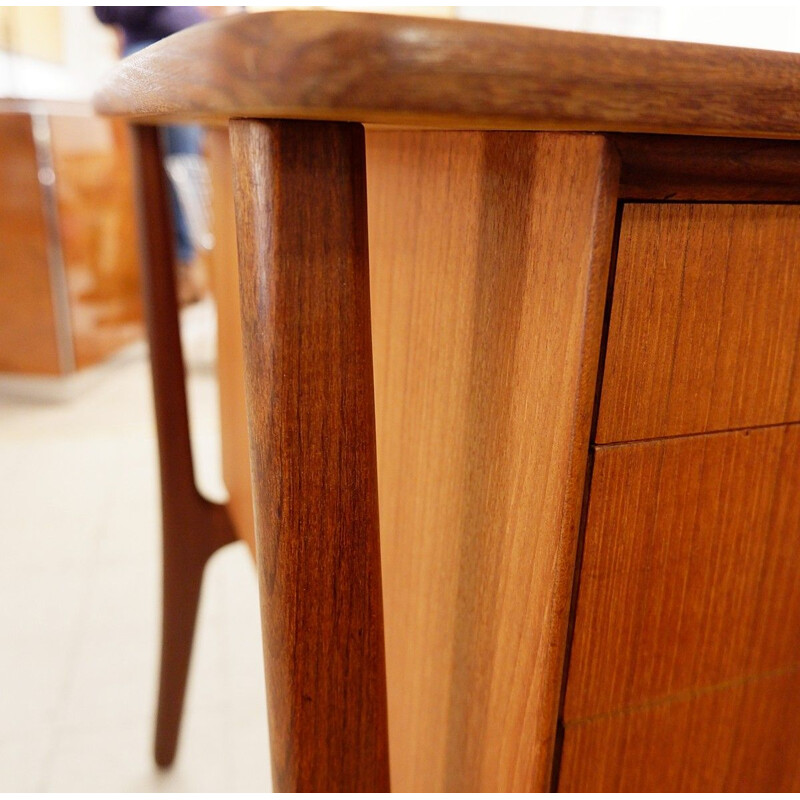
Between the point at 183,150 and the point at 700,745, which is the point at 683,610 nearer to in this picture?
the point at 700,745

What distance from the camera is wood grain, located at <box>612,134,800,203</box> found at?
12.3 inches

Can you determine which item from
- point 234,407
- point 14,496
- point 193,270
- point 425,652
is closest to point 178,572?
point 234,407

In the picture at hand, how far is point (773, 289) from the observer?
368 millimetres

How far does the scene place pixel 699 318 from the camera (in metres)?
0.36

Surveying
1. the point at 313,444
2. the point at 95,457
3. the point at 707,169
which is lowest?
the point at 95,457

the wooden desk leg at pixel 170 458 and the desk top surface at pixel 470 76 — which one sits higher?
the desk top surface at pixel 470 76

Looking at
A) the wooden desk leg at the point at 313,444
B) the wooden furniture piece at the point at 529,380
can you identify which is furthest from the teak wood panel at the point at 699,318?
the wooden desk leg at the point at 313,444

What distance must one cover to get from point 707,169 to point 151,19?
2.16 metres

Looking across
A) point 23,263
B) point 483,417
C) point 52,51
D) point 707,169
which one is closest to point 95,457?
point 23,263

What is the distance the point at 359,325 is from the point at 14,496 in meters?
1.54

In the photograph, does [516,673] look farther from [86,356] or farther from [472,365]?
[86,356]

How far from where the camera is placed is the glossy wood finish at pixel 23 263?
203cm

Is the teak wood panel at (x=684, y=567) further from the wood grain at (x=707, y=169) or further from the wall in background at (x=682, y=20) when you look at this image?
the wall in background at (x=682, y=20)

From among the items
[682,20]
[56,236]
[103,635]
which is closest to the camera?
[682,20]
